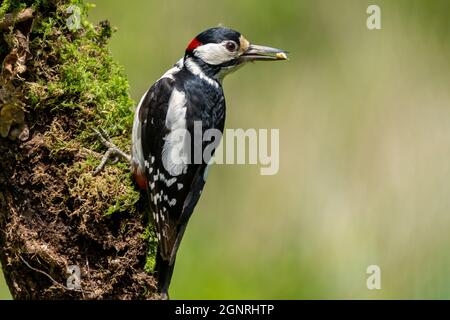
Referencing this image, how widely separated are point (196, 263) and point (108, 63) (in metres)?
1.80

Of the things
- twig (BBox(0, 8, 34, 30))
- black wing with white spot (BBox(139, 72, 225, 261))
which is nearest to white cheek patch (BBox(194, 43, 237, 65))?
black wing with white spot (BBox(139, 72, 225, 261))

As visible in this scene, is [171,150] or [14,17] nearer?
[14,17]

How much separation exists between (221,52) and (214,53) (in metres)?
0.04

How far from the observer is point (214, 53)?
4.33 m

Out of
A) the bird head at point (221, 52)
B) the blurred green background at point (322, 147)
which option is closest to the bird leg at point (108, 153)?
the bird head at point (221, 52)

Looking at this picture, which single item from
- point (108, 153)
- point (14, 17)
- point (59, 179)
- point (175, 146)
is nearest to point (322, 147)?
point (175, 146)

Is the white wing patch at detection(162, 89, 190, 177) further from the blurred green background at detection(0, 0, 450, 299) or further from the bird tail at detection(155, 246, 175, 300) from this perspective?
the blurred green background at detection(0, 0, 450, 299)

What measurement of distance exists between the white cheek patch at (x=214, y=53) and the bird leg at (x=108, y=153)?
31.1 inches

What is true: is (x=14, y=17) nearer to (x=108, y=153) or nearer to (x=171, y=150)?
(x=108, y=153)

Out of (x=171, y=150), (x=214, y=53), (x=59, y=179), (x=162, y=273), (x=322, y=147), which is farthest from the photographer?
(x=322, y=147)

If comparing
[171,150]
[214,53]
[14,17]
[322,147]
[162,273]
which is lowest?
[162,273]

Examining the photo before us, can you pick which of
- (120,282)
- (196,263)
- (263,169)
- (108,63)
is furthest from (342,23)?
(120,282)

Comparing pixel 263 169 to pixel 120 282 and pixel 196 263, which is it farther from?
pixel 120 282

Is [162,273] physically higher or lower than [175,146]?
lower
